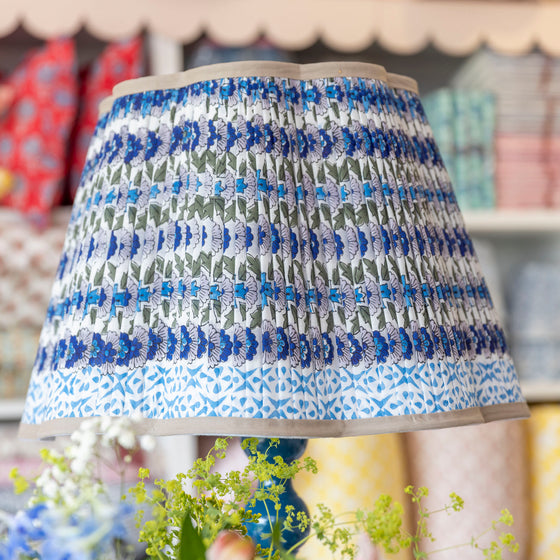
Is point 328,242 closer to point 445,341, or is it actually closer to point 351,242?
point 351,242

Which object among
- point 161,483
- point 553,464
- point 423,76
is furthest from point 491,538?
point 423,76

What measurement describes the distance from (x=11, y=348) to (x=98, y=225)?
0.84m

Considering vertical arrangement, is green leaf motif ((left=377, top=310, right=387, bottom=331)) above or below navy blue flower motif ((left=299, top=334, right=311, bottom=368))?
above

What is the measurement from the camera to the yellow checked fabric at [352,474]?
1147 mm

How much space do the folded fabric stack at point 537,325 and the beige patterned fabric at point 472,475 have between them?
12.0 inches

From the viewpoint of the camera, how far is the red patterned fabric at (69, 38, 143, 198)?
138 centimetres

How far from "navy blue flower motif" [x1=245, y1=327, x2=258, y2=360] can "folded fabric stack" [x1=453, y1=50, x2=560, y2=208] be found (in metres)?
1.13

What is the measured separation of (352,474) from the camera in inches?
45.4

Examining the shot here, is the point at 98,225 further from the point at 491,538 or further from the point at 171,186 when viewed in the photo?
the point at 491,538

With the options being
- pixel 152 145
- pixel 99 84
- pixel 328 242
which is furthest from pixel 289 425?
pixel 99 84

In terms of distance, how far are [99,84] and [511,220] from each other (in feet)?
3.09

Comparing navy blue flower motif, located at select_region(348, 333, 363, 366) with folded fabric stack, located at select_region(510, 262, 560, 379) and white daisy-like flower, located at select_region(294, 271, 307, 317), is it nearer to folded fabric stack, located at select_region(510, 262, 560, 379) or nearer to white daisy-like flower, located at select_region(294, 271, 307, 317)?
white daisy-like flower, located at select_region(294, 271, 307, 317)

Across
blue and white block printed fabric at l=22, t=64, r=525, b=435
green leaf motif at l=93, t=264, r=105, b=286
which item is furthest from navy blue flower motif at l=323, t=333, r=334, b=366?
green leaf motif at l=93, t=264, r=105, b=286

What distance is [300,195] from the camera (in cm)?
59
